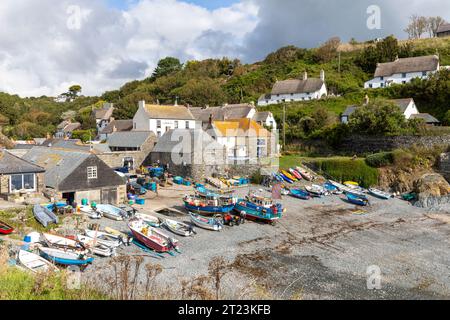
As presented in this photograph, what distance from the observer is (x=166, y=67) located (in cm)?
10550

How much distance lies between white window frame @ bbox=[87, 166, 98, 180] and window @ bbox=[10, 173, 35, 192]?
365 centimetres

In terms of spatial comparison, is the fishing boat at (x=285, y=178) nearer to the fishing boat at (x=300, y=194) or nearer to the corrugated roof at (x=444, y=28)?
the fishing boat at (x=300, y=194)

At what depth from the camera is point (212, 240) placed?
2173cm

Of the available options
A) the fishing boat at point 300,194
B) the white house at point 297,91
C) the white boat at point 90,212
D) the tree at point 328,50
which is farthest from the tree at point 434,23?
the white boat at point 90,212

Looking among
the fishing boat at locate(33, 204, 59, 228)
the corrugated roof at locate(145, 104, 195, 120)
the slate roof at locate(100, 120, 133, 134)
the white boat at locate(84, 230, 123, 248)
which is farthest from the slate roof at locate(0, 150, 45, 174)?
the slate roof at locate(100, 120, 133, 134)

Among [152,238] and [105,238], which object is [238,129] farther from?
[105,238]

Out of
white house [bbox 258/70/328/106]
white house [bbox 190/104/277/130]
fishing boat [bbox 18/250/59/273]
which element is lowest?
fishing boat [bbox 18/250/59/273]

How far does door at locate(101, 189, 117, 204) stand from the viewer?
89.8 ft

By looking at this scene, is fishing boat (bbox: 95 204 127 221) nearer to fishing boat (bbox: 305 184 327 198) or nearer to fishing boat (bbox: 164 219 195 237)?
fishing boat (bbox: 164 219 195 237)

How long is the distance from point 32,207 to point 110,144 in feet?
81.6

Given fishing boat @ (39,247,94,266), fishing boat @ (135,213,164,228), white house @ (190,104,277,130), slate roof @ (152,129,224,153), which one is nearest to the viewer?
Result: fishing boat @ (39,247,94,266)

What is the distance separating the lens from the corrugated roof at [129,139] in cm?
4316

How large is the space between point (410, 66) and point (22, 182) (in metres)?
57.7

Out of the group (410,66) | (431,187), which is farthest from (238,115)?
(431,187)
